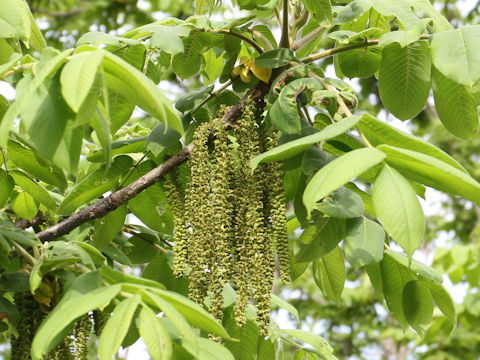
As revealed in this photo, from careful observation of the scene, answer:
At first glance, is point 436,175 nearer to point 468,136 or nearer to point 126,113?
point 468,136

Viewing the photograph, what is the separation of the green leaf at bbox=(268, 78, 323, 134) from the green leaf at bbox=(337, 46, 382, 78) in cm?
38

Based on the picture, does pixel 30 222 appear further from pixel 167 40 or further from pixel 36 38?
pixel 167 40

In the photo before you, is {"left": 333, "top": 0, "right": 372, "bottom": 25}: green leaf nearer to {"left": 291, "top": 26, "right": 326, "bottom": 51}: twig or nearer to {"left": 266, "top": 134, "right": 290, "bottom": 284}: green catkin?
{"left": 291, "top": 26, "right": 326, "bottom": 51}: twig

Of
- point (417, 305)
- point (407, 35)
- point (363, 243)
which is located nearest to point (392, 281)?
point (417, 305)

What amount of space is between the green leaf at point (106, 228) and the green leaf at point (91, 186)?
0.08 meters

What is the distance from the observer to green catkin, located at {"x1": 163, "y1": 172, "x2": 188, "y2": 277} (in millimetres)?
1590

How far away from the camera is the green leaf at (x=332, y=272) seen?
188cm

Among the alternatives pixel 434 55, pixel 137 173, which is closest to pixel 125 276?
pixel 137 173

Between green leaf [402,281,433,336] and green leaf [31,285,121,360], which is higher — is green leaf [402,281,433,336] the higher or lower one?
the lower one

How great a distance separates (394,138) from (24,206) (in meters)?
1.22

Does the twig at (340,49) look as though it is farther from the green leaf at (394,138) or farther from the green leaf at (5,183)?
the green leaf at (5,183)

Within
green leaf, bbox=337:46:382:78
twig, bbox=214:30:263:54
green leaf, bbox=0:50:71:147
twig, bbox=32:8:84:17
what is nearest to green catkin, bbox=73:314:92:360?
green leaf, bbox=0:50:71:147

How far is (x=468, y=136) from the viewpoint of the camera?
180 centimetres

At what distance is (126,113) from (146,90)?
1.91ft
